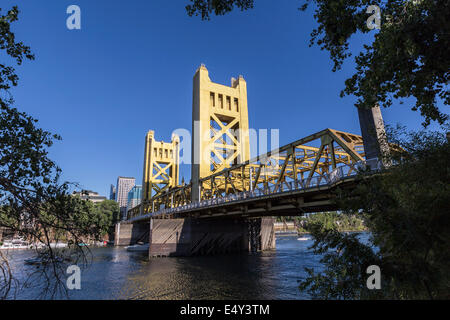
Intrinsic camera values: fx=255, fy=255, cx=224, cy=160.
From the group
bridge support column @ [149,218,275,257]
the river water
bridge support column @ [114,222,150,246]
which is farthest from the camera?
bridge support column @ [114,222,150,246]

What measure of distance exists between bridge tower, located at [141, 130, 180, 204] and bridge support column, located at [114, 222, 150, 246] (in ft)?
46.4

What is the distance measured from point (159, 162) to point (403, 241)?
87.5 m

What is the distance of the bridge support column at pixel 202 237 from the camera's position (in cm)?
3366

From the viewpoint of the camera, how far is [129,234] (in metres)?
66.9

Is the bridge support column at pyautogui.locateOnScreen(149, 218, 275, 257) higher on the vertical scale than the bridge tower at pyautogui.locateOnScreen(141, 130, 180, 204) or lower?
lower

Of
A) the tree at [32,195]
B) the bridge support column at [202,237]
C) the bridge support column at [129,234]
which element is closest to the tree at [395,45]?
Result: the tree at [32,195]

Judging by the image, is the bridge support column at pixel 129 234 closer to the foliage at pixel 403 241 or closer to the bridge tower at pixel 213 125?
the bridge tower at pixel 213 125

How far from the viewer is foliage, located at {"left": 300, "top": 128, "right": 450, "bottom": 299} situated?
15.8ft

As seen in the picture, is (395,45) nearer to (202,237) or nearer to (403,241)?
(403,241)

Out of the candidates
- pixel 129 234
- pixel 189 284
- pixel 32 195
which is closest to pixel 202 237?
pixel 189 284

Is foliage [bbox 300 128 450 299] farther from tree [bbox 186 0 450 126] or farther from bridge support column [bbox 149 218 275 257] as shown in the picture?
bridge support column [bbox 149 218 275 257]
